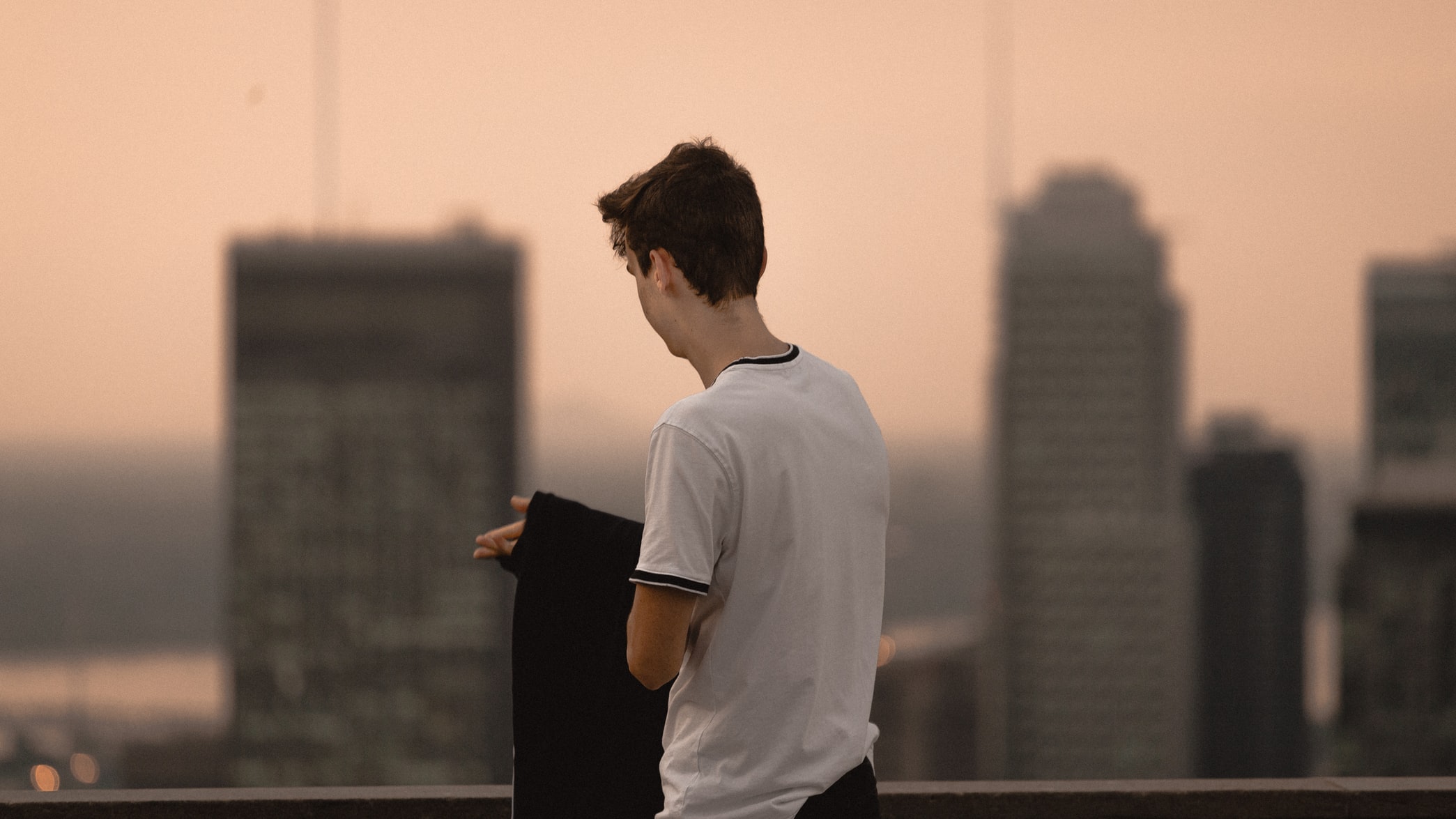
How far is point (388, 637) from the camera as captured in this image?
163875 millimetres

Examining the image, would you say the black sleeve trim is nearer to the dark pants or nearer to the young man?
the young man

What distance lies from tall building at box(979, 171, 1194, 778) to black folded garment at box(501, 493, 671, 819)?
585 feet

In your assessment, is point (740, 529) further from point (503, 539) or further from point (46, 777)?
point (46, 777)

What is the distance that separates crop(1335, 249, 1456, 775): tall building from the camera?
142m

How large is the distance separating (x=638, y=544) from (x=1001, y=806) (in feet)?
6.37

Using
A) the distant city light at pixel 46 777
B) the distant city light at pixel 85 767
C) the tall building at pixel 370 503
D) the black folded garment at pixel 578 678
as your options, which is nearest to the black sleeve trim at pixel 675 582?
the black folded garment at pixel 578 678

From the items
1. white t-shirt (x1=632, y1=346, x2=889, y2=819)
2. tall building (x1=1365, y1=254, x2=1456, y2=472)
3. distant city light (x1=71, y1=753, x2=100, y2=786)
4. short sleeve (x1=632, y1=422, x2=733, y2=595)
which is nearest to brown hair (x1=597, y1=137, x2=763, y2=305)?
white t-shirt (x1=632, y1=346, x2=889, y2=819)

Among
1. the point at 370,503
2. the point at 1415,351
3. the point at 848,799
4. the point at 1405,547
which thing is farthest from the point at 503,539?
the point at 1415,351

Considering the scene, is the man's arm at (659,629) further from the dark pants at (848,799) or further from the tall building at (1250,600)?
the tall building at (1250,600)

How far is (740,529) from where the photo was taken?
1675mm

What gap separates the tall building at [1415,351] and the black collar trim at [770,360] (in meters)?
176

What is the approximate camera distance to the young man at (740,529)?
64.3 inches

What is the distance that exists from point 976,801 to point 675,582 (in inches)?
91.2

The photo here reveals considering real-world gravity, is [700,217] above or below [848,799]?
above
